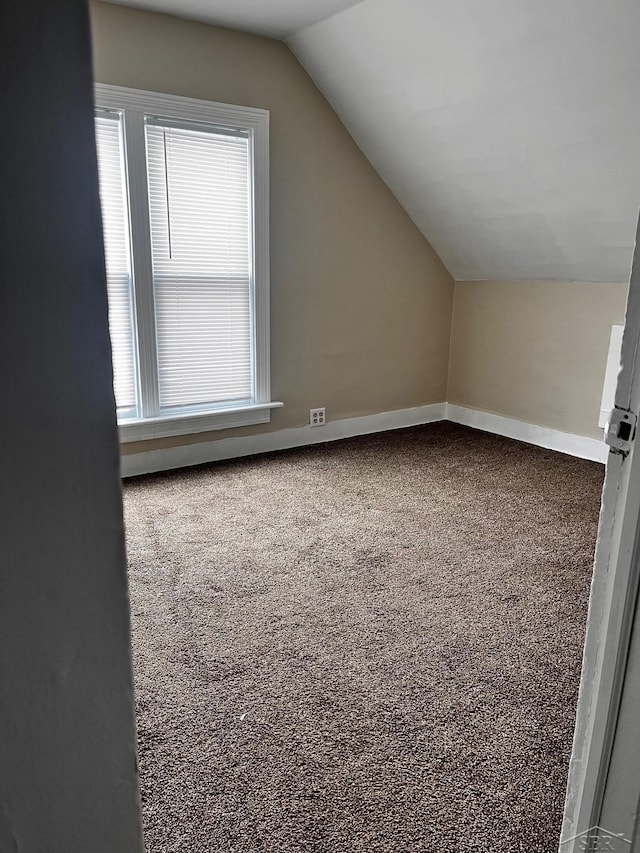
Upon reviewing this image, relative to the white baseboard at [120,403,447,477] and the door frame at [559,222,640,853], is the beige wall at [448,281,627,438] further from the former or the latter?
the door frame at [559,222,640,853]

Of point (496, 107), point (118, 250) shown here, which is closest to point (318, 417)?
point (118, 250)

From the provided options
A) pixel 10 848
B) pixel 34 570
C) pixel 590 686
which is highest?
pixel 34 570

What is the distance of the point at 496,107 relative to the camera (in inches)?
112

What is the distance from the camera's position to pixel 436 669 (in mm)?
1812

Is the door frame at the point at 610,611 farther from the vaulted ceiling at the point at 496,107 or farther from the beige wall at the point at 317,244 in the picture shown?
the beige wall at the point at 317,244

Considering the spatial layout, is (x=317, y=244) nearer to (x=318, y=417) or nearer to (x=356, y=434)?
(x=318, y=417)

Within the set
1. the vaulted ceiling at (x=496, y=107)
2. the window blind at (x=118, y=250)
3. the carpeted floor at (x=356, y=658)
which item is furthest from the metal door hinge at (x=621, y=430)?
the window blind at (x=118, y=250)

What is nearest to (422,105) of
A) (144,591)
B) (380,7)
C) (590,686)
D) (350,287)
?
(380,7)

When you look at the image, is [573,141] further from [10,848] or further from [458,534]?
[10,848]

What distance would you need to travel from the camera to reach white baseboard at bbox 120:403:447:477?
11.1 ft

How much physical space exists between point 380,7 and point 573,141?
108cm

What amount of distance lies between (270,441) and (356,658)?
208 cm

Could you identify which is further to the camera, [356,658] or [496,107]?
[496,107]

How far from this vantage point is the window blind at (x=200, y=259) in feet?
10.2
